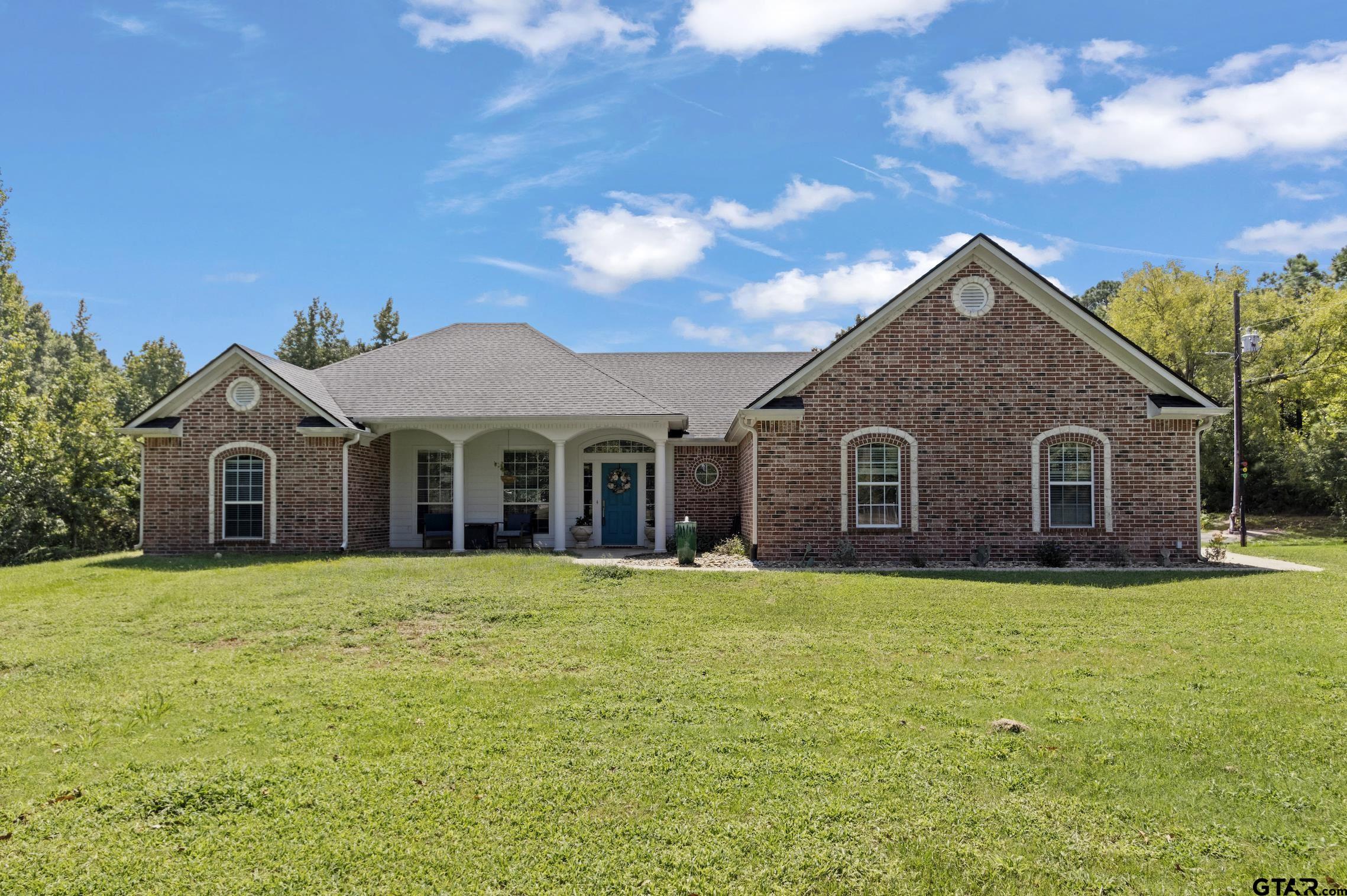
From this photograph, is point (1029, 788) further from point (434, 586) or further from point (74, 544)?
point (74, 544)

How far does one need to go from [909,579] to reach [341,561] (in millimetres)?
10457

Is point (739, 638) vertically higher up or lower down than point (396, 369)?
lower down

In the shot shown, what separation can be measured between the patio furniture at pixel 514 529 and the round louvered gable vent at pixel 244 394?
592 centimetres

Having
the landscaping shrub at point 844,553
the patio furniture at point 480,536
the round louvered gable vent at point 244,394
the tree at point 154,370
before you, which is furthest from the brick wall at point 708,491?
the tree at point 154,370

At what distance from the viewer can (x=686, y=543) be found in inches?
640

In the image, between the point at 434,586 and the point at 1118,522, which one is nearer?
the point at 434,586

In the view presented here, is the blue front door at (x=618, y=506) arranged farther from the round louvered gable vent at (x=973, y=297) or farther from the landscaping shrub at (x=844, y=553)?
the round louvered gable vent at (x=973, y=297)

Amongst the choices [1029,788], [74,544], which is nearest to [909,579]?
[1029,788]

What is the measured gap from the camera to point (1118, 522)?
52.1 feet

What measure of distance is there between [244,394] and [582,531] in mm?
8082

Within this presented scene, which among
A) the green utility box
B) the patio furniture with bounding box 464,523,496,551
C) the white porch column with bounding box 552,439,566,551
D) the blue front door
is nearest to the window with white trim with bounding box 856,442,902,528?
the green utility box

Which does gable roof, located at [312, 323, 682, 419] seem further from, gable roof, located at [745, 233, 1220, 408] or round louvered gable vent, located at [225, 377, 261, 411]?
gable roof, located at [745, 233, 1220, 408]

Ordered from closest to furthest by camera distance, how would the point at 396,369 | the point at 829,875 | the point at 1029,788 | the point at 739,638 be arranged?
the point at 829,875 < the point at 1029,788 < the point at 739,638 < the point at 396,369

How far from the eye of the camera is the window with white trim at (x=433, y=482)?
20531mm
